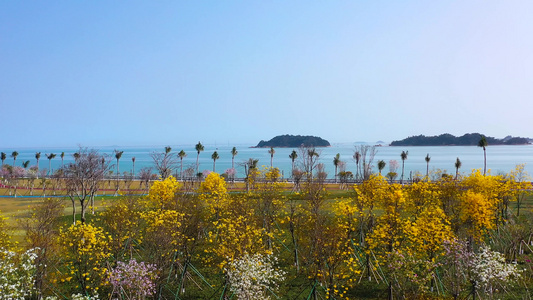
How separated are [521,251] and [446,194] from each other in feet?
20.4

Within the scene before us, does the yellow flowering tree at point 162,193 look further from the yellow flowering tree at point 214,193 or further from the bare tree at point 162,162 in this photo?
the bare tree at point 162,162

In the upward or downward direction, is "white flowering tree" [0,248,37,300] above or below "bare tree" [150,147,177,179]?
below

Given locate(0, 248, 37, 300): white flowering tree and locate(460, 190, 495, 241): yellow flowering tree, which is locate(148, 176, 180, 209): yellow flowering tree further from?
locate(460, 190, 495, 241): yellow flowering tree

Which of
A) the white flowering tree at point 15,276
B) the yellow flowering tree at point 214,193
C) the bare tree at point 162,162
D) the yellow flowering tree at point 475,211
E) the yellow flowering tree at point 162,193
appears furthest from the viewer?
the bare tree at point 162,162

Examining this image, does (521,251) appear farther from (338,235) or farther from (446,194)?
(338,235)

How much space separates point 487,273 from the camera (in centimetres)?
1475

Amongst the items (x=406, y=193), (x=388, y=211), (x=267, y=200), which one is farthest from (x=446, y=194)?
(x=267, y=200)

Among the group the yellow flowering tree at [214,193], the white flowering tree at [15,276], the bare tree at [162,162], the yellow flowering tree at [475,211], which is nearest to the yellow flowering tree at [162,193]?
the yellow flowering tree at [214,193]

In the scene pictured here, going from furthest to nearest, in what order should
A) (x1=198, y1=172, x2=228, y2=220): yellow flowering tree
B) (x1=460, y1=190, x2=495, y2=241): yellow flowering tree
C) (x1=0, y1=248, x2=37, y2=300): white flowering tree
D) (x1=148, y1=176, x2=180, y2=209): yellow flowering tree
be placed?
(x1=198, y1=172, x2=228, y2=220): yellow flowering tree → (x1=148, y1=176, x2=180, y2=209): yellow flowering tree → (x1=460, y1=190, x2=495, y2=241): yellow flowering tree → (x1=0, y1=248, x2=37, y2=300): white flowering tree

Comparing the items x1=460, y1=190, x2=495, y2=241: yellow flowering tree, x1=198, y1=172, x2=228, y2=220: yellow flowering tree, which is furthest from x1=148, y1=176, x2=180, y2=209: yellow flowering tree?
x1=460, y1=190, x2=495, y2=241: yellow flowering tree

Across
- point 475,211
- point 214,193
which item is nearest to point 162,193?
point 214,193

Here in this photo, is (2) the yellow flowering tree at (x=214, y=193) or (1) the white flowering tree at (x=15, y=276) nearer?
(1) the white flowering tree at (x=15, y=276)

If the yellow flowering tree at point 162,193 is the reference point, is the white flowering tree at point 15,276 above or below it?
below

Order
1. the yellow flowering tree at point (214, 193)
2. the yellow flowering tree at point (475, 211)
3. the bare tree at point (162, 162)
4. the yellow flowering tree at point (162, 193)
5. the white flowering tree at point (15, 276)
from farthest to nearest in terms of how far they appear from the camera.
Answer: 1. the bare tree at point (162, 162)
2. the yellow flowering tree at point (214, 193)
3. the yellow flowering tree at point (162, 193)
4. the yellow flowering tree at point (475, 211)
5. the white flowering tree at point (15, 276)
